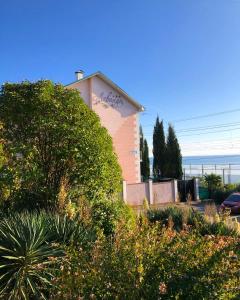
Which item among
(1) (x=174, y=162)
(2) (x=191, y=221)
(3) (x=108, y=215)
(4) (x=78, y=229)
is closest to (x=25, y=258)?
(4) (x=78, y=229)

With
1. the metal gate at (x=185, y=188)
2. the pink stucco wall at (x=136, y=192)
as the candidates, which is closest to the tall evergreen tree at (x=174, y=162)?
the metal gate at (x=185, y=188)

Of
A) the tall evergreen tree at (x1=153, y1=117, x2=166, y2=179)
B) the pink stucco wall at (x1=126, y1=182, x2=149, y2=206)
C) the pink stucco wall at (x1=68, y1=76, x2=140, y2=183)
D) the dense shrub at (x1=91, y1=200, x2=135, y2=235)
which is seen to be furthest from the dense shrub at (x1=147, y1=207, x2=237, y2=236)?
the tall evergreen tree at (x1=153, y1=117, x2=166, y2=179)

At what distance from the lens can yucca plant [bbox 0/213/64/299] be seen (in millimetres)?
5418

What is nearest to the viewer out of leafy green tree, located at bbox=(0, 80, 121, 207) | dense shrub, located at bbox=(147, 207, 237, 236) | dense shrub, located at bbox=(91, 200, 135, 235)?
dense shrub, located at bbox=(91, 200, 135, 235)

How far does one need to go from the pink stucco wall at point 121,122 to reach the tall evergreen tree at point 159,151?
6604mm

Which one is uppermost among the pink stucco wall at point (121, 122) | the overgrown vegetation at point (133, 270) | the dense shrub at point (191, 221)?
the pink stucco wall at point (121, 122)

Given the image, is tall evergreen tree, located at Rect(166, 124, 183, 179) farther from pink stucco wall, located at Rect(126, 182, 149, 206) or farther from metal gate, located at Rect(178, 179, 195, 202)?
pink stucco wall, located at Rect(126, 182, 149, 206)

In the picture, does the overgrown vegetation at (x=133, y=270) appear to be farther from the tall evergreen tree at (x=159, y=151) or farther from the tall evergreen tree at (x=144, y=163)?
the tall evergreen tree at (x=144, y=163)

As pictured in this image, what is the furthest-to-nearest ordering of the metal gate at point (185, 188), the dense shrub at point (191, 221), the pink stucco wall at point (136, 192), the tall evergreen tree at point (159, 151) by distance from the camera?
the tall evergreen tree at point (159, 151), the metal gate at point (185, 188), the pink stucco wall at point (136, 192), the dense shrub at point (191, 221)

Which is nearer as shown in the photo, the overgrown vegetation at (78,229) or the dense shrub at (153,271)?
the dense shrub at (153,271)

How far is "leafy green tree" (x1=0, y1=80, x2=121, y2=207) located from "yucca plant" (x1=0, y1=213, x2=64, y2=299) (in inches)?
85.1

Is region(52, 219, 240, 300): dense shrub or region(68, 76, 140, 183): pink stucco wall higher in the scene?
region(68, 76, 140, 183): pink stucco wall

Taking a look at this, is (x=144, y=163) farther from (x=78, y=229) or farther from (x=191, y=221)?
(x=78, y=229)

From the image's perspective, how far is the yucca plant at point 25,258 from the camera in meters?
5.42
